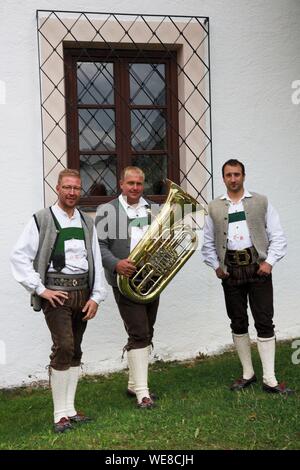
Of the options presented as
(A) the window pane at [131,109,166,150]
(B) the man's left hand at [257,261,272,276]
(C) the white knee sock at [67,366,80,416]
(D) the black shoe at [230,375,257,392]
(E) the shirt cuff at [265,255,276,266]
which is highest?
(A) the window pane at [131,109,166,150]

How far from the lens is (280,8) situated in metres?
5.94

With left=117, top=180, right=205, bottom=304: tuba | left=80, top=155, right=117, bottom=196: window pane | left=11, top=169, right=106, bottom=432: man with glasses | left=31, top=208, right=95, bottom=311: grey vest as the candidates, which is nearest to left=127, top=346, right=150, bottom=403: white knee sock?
left=117, top=180, right=205, bottom=304: tuba

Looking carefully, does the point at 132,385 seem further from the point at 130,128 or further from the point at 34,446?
the point at 130,128

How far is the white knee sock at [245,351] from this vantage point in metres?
4.82

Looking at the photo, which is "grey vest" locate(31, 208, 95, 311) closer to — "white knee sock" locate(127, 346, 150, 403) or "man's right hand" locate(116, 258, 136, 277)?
"man's right hand" locate(116, 258, 136, 277)

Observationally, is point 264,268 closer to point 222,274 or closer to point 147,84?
point 222,274

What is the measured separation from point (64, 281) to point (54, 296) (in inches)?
5.8

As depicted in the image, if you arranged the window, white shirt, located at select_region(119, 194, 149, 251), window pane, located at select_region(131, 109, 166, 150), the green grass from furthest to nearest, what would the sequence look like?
window pane, located at select_region(131, 109, 166, 150)
the window
white shirt, located at select_region(119, 194, 149, 251)
the green grass

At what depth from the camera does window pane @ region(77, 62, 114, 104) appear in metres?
5.74

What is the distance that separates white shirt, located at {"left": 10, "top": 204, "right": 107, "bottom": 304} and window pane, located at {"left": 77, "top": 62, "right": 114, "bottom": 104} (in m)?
1.81

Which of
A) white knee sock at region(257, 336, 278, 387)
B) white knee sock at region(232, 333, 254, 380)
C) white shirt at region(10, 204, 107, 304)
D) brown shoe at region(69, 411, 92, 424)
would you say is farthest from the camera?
white knee sock at region(232, 333, 254, 380)

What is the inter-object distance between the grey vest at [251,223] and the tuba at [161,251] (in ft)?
0.81

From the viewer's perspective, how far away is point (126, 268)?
4.36 metres

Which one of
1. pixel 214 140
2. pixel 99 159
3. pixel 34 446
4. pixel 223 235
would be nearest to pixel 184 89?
pixel 214 140
